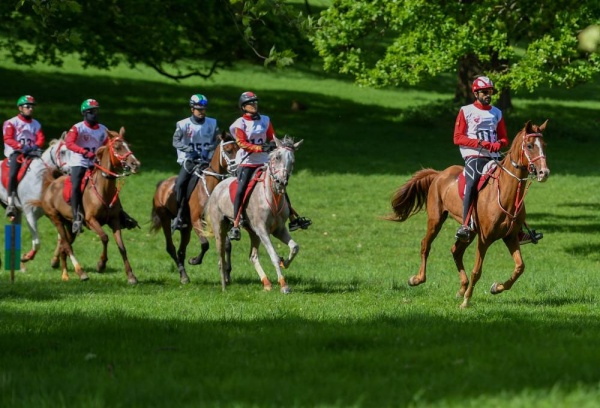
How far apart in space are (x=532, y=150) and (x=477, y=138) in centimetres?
138

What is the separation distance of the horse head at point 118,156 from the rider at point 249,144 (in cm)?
176

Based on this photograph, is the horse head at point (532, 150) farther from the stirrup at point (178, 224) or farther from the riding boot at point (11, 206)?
the riding boot at point (11, 206)

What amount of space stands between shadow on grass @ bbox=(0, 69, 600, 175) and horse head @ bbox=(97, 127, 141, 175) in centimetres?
1669

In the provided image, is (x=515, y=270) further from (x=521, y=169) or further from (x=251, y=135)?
(x=251, y=135)

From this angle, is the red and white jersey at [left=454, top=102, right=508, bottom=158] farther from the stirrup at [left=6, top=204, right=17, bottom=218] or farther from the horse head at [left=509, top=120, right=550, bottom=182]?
the stirrup at [left=6, top=204, right=17, bottom=218]

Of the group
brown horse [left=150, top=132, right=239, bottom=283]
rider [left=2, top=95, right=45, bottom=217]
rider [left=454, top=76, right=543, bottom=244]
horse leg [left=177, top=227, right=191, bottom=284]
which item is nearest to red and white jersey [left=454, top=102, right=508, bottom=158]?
rider [left=454, top=76, right=543, bottom=244]

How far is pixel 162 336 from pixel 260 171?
20.6 feet

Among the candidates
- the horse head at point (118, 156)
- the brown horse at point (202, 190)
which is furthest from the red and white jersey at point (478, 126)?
the horse head at point (118, 156)

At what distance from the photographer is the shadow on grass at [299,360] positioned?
309 inches

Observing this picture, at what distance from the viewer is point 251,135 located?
16.8m

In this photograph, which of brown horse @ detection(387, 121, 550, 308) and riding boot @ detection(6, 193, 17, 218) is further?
riding boot @ detection(6, 193, 17, 218)

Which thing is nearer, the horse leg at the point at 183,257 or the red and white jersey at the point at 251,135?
the red and white jersey at the point at 251,135

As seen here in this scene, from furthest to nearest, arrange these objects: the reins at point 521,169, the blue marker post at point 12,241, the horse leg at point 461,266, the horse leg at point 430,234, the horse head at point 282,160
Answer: the blue marker post at point 12,241 < the horse leg at point 430,234 < the horse head at point 282,160 < the horse leg at point 461,266 < the reins at point 521,169

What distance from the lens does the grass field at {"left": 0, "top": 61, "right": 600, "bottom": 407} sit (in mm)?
8016
